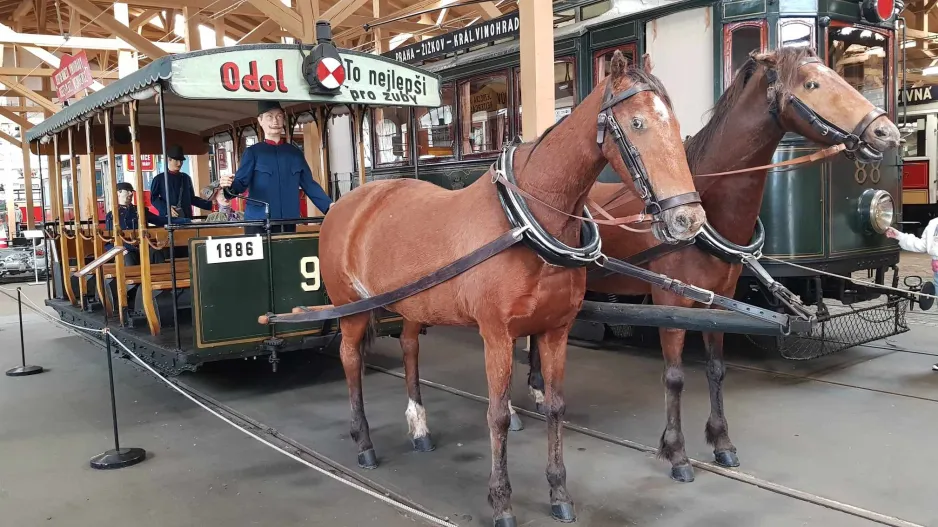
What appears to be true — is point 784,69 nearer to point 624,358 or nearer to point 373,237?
point 373,237

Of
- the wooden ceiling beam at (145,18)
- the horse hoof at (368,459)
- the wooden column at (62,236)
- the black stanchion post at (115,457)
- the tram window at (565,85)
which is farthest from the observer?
the wooden ceiling beam at (145,18)

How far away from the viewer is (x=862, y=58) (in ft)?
18.0

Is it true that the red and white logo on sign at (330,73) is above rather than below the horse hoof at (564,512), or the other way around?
above

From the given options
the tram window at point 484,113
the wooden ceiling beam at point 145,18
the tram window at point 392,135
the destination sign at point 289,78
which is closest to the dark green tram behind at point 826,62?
the tram window at point 484,113

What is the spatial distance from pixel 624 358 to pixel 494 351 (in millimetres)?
3842

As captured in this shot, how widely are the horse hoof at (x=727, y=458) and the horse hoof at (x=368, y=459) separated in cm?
193

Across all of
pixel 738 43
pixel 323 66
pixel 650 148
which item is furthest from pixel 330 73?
pixel 738 43

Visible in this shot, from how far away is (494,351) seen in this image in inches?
120

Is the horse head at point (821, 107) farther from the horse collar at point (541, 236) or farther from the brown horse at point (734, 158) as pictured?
the horse collar at point (541, 236)

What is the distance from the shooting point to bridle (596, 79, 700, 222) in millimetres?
2473

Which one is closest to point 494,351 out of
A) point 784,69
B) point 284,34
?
point 784,69

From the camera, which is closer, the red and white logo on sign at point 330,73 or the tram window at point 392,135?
the red and white logo on sign at point 330,73

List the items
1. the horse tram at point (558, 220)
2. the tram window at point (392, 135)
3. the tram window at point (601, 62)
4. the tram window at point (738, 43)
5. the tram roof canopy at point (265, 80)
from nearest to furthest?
1. the horse tram at point (558, 220)
2. the tram roof canopy at point (265, 80)
3. the tram window at point (738, 43)
4. the tram window at point (601, 62)
5. the tram window at point (392, 135)

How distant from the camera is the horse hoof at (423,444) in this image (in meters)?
4.30
